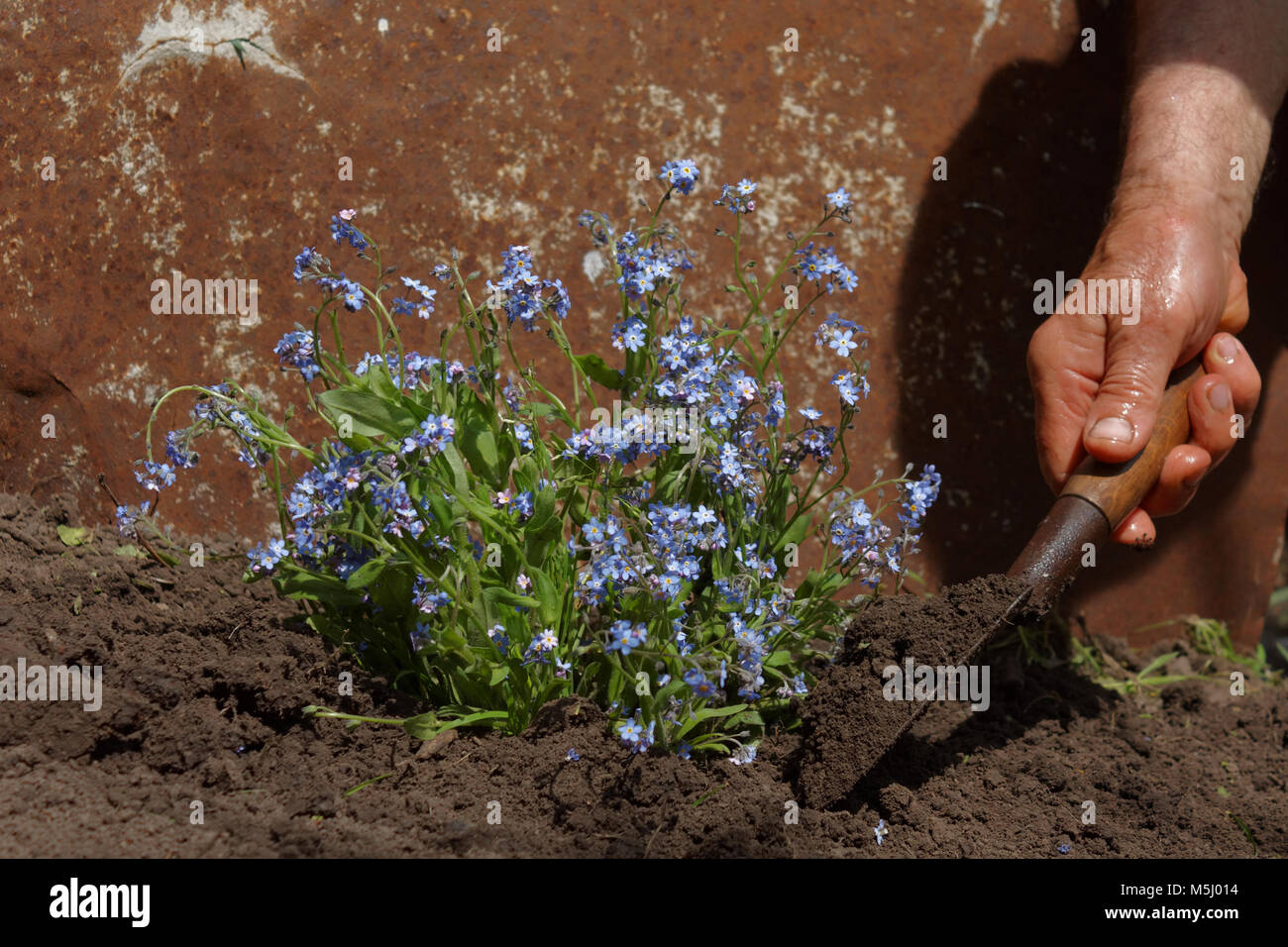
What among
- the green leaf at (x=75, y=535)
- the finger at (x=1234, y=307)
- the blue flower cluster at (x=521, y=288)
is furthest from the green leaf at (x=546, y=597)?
the finger at (x=1234, y=307)

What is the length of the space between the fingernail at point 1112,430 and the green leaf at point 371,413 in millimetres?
1204

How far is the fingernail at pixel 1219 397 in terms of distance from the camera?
214 centimetres

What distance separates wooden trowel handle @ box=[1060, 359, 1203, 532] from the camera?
76.5 inches

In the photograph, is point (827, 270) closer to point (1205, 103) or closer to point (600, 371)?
point (600, 371)

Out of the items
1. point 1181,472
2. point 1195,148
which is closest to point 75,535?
point 1181,472

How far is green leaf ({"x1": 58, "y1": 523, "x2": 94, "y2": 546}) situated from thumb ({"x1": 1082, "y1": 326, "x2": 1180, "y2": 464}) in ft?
6.32

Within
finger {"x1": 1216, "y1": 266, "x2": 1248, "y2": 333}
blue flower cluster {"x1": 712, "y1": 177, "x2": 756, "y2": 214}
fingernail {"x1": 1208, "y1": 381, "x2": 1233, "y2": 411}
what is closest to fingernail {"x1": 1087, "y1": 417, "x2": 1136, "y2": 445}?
fingernail {"x1": 1208, "y1": 381, "x2": 1233, "y2": 411}

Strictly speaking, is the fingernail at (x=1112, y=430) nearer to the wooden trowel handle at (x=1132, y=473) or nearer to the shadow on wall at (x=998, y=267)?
the wooden trowel handle at (x=1132, y=473)

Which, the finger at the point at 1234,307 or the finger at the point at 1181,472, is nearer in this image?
the finger at the point at 1181,472

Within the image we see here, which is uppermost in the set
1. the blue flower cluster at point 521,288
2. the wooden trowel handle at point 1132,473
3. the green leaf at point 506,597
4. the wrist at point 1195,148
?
the wrist at point 1195,148

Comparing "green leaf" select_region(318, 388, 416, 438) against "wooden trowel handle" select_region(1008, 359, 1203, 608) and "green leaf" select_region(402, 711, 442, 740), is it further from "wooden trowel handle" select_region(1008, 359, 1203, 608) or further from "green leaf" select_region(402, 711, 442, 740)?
"wooden trowel handle" select_region(1008, 359, 1203, 608)

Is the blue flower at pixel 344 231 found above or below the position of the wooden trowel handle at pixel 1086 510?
above

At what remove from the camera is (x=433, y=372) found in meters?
1.73
